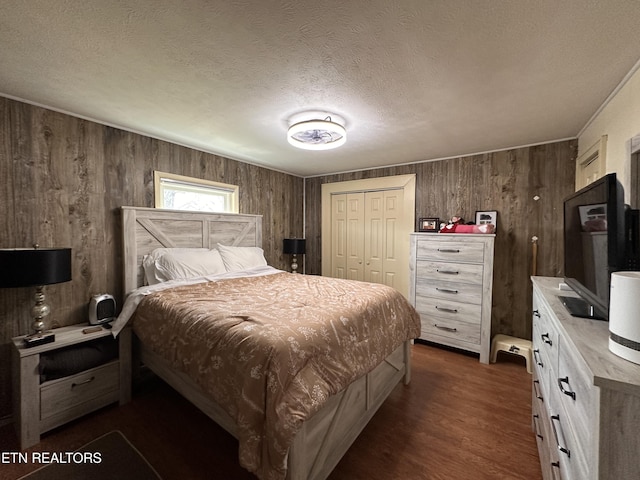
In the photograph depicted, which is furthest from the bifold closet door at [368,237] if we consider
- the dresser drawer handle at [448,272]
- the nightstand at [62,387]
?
the nightstand at [62,387]

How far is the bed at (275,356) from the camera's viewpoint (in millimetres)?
1216

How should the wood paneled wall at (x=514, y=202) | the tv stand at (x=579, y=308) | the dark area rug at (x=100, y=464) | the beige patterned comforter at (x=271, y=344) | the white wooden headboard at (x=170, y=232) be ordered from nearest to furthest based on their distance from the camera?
the tv stand at (x=579, y=308), the beige patterned comforter at (x=271, y=344), the dark area rug at (x=100, y=464), the white wooden headboard at (x=170, y=232), the wood paneled wall at (x=514, y=202)

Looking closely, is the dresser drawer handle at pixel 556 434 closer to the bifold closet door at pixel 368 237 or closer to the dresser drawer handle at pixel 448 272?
the dresser drawer handle at pixel 448 272

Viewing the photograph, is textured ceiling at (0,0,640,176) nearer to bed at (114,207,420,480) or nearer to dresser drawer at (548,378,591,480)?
bed at (114,207,420,480)

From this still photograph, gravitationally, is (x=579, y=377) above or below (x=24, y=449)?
above

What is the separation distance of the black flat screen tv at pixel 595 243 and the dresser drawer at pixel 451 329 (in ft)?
5.53

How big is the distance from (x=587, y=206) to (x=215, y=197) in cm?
347

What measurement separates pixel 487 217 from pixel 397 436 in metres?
2.61

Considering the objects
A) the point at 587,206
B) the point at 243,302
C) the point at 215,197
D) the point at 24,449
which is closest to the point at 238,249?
the point at 215,197

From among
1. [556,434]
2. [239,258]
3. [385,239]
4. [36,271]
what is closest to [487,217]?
[385,239]

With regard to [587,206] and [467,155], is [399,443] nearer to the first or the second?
[587,206]

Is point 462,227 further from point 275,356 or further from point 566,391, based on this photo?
point 275,356

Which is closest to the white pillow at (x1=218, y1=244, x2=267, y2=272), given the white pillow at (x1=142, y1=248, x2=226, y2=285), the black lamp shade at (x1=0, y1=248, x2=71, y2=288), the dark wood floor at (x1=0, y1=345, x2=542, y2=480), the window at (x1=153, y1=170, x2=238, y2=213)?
the white pillow at (x1=142, y1=248, x2=226, y2=285)

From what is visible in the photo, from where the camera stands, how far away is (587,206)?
1.23 m
